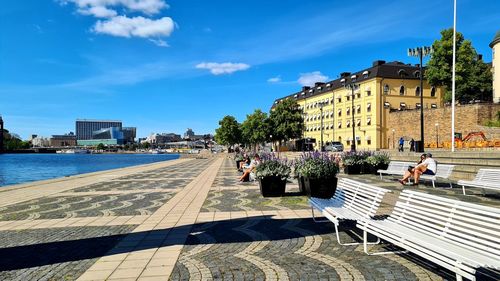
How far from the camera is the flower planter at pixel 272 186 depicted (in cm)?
1132

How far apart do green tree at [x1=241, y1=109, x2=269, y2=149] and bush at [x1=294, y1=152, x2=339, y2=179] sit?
179 ft

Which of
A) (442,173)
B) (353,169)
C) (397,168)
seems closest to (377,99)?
(353,169)

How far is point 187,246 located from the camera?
19.5 ft

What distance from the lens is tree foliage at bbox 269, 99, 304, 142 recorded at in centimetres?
6288

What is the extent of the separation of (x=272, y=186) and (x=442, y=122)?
148 ft

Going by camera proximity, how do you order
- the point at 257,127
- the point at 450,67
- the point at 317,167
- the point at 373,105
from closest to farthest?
the point at 317,167
the point at 450,67
the point at 373,105
the point at 257,127

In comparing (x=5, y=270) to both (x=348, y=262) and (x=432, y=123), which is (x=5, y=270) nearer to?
(x=348, y=262)

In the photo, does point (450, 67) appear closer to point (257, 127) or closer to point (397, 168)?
point (257, 127)

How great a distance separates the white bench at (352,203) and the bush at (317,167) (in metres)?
2.34

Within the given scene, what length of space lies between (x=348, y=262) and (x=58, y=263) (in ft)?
13.3

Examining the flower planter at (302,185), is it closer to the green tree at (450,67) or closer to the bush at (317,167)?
the bush at (317,167)

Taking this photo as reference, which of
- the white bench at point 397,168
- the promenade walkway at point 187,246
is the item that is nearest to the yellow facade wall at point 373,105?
the white bench at point 397,168

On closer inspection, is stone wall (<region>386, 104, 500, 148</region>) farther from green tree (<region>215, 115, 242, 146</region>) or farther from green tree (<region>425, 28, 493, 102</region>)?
green tree (<region>215, 115, 242, 146</region>)

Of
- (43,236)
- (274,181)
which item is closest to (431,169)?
(274,181)
